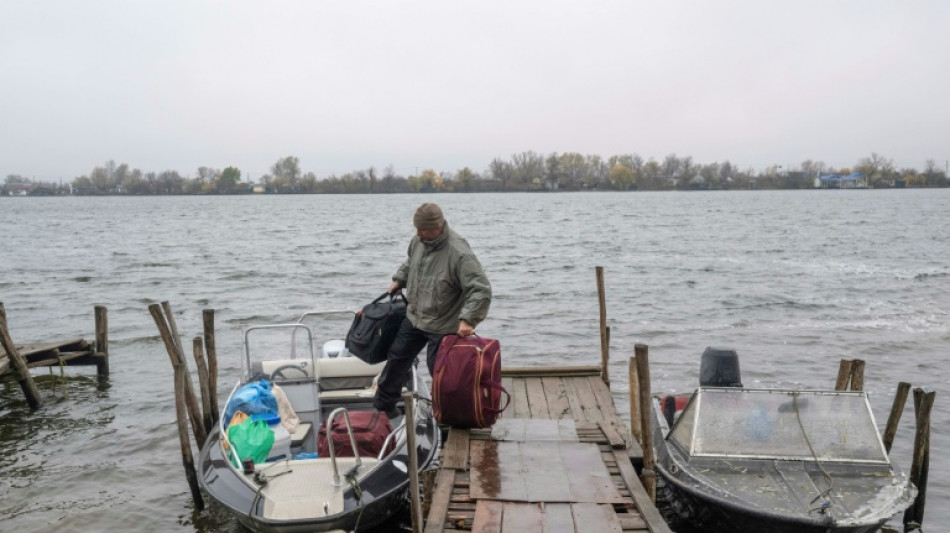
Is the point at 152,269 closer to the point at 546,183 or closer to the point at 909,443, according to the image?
the point at 909,443

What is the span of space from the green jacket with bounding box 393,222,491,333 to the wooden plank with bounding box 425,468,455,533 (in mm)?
1453

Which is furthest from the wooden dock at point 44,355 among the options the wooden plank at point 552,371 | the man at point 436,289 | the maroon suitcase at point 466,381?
the maroon suitcase at point 466,381

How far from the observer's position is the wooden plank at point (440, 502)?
20.4 ft

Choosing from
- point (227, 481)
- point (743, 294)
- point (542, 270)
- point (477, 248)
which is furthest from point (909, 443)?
point (477, 248)

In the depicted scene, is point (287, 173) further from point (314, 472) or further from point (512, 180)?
point (314, 472)

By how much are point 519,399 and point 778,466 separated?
3261mm

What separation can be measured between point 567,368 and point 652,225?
2248 inches

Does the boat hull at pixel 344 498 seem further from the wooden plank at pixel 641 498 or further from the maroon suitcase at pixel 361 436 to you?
the wooden plank at pixel 641 498

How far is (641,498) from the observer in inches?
263

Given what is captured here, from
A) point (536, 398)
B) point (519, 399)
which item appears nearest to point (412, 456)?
point (519, 399)

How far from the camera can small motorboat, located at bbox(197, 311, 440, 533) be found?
7.66 metres

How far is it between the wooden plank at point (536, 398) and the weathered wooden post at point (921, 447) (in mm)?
3923

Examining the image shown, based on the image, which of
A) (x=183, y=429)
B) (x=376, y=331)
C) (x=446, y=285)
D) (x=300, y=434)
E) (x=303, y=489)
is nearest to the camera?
(x=303, y=489)

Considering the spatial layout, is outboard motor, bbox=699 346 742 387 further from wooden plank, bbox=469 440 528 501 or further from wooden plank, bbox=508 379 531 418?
wooden plank, bbox=469 440 528 501
